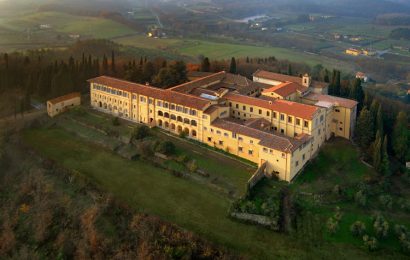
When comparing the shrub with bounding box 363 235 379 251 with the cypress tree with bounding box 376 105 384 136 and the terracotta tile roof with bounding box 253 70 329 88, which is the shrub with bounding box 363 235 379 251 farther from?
the terracotta tile roof with bounding box 253 70 329 88

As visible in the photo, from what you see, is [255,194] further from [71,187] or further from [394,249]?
[71,187]

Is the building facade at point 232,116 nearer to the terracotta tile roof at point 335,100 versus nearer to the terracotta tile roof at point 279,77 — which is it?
the terracotta tile roof at point 335,100

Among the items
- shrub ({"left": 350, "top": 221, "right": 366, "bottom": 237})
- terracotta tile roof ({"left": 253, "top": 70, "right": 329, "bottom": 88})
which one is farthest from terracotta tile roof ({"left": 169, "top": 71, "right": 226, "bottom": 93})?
shrub ({"left": 350, "top": 221, "right": 366, "bottom": 237})

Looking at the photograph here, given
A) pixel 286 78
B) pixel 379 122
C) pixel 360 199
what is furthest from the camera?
pixel 286 78

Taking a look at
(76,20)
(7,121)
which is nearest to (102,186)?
(7,121)

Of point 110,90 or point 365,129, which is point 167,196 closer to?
point 110,90

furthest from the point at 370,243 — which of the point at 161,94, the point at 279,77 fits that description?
the point at 279,77
